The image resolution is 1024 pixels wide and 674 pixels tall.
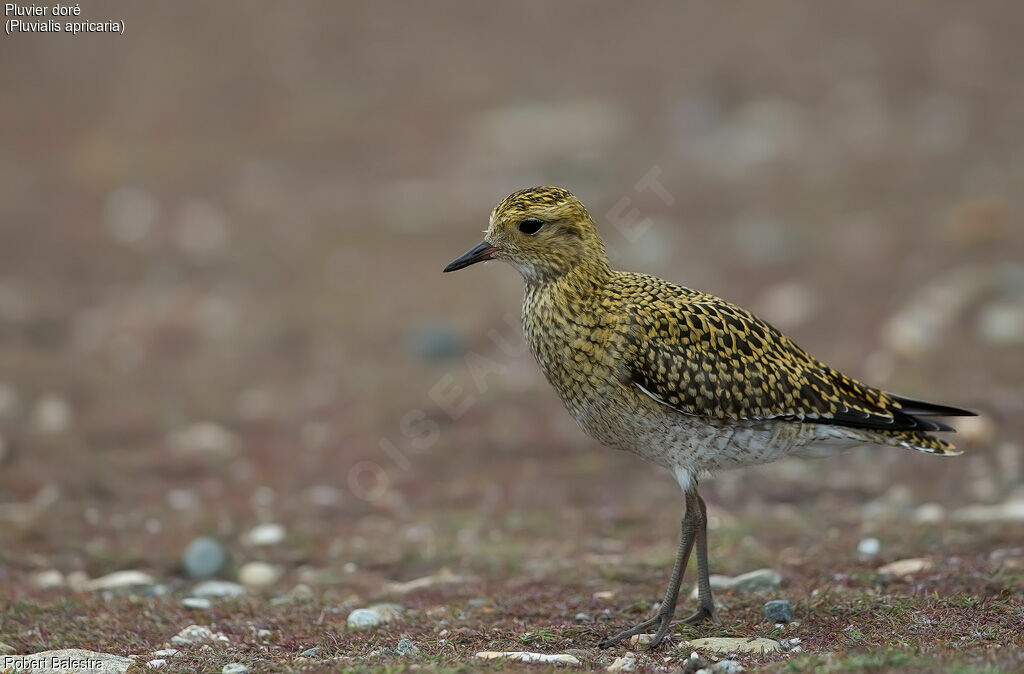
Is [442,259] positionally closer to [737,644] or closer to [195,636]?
[195,636]

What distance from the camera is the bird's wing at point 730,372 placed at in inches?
265

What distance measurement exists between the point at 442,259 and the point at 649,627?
9136 mm

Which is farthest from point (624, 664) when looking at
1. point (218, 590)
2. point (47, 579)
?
point (47, 579)

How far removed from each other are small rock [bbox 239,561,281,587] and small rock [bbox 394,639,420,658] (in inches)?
89.2

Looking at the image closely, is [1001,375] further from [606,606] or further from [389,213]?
[389,213]

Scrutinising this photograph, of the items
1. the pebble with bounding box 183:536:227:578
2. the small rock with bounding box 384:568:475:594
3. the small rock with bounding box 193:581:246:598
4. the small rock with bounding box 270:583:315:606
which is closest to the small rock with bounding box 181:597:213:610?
the small rock with bounding box 193:581:246:598

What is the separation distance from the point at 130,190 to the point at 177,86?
2965 mm

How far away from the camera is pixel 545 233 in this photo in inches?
281

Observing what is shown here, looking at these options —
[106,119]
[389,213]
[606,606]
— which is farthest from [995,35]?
[606,606]

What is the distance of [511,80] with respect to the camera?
20.5 metres

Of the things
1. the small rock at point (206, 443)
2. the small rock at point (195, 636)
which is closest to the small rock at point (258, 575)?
the small rock at point (195, 636)

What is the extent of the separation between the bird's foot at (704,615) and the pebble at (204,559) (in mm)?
3545

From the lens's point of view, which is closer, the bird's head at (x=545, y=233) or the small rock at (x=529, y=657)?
the small rock at (x=529, y=657)

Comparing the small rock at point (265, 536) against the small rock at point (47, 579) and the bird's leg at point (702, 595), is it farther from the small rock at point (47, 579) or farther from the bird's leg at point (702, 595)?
the bird's leg at point (702, 595)
